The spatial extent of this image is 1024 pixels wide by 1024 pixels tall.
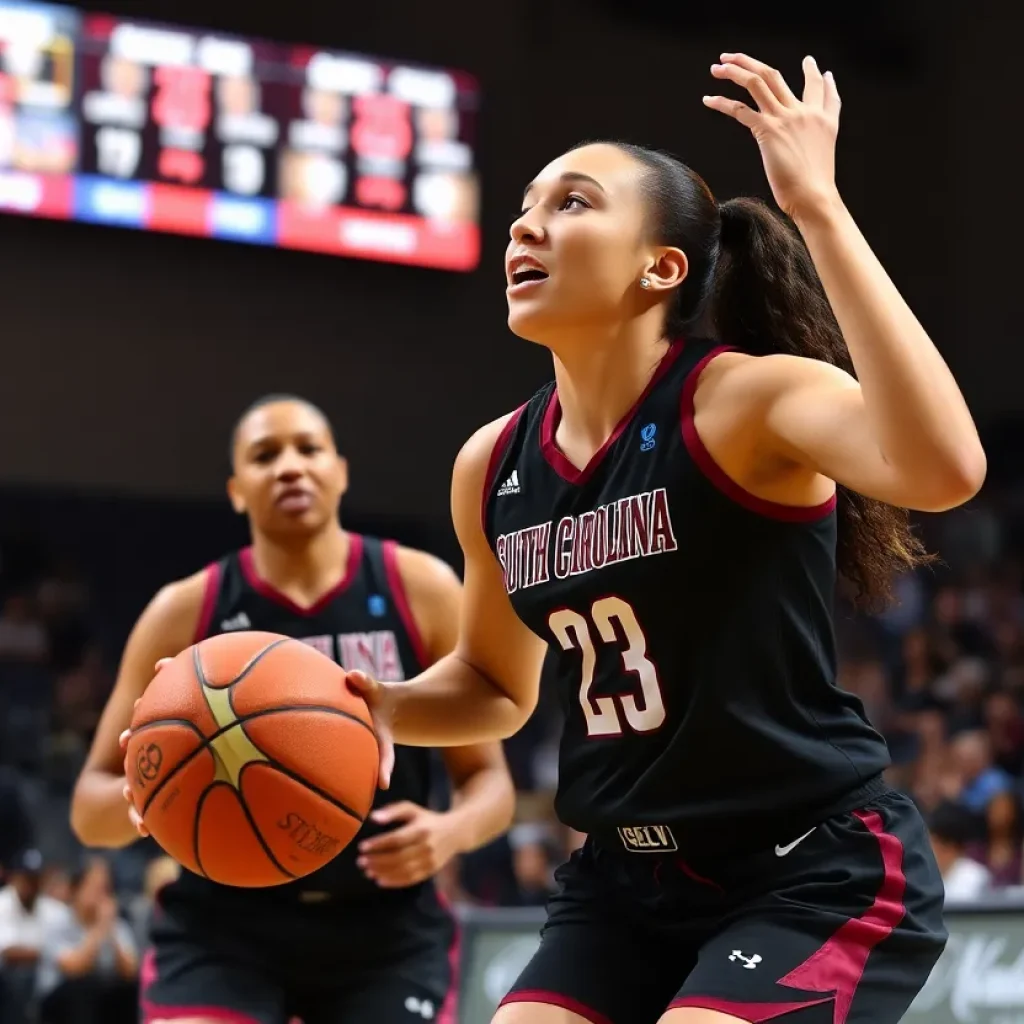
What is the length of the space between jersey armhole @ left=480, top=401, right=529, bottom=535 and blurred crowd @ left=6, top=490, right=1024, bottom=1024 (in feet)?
9.38

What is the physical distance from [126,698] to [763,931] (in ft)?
6.67

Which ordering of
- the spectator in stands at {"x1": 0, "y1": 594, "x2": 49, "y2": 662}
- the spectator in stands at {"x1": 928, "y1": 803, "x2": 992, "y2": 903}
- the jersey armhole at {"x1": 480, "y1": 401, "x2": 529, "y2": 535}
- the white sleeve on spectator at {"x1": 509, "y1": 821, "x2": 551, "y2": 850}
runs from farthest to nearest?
the spectator in stands at {"x1": 0, "y1": 594, "x2": 49, "y2": 662} → the white sleeve on spectator at {"x1": 509, "y1": 821, "x2": 551, "y2": 850} → the spectator in stands at {"x1": 928, "y1": 803, "x2": 992, "y2": 903} → the jersey armhole at {"x1": 480, "y1": 401, "x2": 529, "y2": 535}

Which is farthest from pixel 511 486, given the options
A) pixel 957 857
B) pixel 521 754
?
pixel 521 754

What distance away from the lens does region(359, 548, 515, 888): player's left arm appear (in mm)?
3605

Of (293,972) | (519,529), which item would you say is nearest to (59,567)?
(293,972)

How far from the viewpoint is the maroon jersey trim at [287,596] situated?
4168 mm

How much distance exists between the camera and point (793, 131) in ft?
7.82

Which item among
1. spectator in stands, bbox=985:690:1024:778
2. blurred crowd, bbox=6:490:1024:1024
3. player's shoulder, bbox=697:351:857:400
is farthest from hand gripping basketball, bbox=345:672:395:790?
spectator in stands, bbox=985:690:1024:778

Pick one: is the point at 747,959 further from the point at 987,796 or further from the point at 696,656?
the point at 987,796

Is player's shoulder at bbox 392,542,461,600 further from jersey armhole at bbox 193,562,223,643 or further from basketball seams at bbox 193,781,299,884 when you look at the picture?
basketball seams at bbox 193,781,299,884

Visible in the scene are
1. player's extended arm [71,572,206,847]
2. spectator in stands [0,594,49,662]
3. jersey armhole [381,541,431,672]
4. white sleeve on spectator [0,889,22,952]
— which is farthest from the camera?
spectator in stands [0,594,49,662]

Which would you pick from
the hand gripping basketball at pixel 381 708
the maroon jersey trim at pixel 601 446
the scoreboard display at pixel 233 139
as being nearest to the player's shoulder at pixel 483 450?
the maroon jersey trim at pixel 601 446

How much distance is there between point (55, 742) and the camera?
37.4 ft

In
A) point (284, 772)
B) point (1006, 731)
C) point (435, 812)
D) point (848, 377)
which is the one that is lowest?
point (284, 772)
